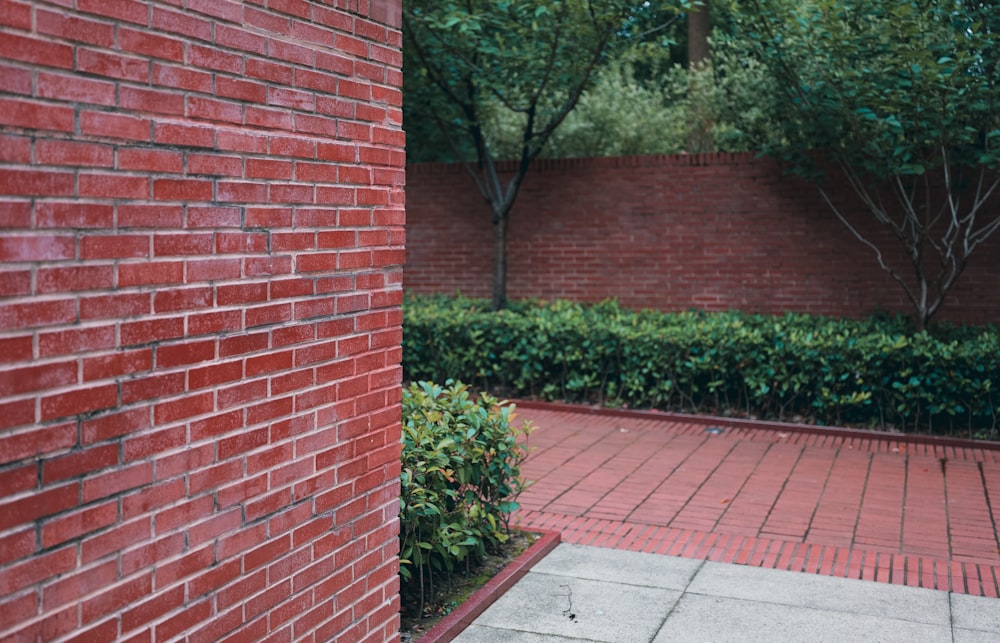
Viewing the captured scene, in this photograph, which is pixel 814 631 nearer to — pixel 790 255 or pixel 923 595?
pixel 923 595

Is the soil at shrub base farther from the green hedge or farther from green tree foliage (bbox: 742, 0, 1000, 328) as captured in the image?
green tree foliage (bbox: 742, 0, 1000, 328)

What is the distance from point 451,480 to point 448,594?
53 centimetres

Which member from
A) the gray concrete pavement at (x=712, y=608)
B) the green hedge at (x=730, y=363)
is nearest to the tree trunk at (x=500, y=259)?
the green hedge at (x=730, y=363)

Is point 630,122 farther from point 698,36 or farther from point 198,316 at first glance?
point 198,316

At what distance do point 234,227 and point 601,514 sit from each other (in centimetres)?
394

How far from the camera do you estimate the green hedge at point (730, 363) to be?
322 inches

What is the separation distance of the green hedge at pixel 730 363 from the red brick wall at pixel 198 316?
600 centimetres

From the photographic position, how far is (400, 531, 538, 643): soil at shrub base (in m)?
4.16

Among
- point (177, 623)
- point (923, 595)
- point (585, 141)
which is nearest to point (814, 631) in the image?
point (923, 595)

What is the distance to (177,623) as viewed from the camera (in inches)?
97.8

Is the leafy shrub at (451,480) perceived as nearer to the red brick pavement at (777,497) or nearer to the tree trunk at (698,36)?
the red brick pavement at (777,497)

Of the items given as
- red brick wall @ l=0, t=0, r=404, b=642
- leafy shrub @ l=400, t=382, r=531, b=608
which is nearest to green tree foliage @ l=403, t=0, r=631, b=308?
leafy shrub @ l=400, t=382, r=531, b=608

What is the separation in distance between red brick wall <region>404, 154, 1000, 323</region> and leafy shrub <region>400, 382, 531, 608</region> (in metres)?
6.61

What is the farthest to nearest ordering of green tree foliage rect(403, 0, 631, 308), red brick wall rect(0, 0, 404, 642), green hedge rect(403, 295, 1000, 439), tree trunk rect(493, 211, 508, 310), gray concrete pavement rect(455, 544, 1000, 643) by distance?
tree trunk rect(493, 211, 508, 310) → green tree foliage rect(403, 0, 631, 308) → green hedge rect(403, 295, 1000, 439) → gray concrete pavement rect(455, 544, 1000, 643) → red brick wall rect(0, 0, 404, 642)
